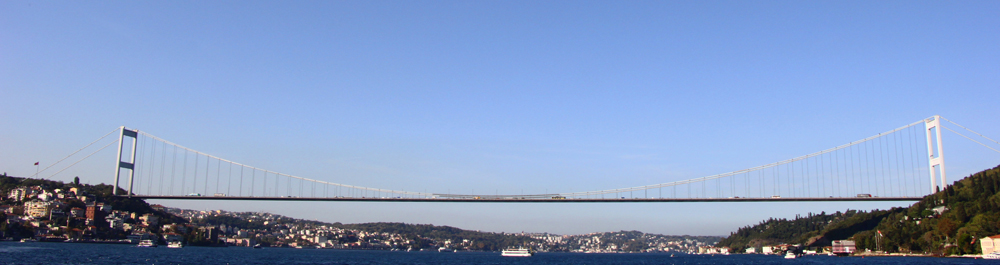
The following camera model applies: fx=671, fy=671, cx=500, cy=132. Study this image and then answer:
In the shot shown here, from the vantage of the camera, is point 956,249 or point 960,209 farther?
point 960,209

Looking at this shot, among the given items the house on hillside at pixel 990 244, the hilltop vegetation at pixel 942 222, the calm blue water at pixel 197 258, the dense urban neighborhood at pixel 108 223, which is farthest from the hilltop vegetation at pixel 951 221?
the dense urban neighborhood at pixel 108 223

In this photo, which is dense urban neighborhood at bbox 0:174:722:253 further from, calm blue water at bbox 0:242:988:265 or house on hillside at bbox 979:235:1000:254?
house on hillside at bbox 979:235:1000:254

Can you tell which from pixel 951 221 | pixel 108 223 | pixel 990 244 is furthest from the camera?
pixel 108 223

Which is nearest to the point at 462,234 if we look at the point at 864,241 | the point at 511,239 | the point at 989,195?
the point at 511,239

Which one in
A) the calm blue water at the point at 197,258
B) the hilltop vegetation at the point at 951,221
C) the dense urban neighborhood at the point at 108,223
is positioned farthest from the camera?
the dense urban neighborhood at the point at 108,223

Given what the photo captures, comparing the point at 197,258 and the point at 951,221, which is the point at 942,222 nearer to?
the point at 951,221

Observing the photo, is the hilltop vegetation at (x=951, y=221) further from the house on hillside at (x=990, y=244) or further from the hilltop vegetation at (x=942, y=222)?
the house on hillside at (x=990, y=244)

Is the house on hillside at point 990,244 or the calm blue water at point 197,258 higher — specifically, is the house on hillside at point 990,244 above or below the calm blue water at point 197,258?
above

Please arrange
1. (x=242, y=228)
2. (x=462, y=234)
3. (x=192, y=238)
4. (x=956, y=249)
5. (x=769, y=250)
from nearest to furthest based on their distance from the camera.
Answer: (x=956, y=249)
(x=192, y=238)
(x=769, y=250)
(x=242, y=228)
(x=462, y=234)

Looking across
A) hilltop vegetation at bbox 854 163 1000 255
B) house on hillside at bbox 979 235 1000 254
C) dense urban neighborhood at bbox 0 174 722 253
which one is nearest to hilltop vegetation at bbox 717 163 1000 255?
hilltop vegetation at bbox 854 163 1000 255

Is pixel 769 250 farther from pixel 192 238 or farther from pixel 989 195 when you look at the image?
pixel 192 238

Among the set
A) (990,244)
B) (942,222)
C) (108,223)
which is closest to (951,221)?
(942,222)
